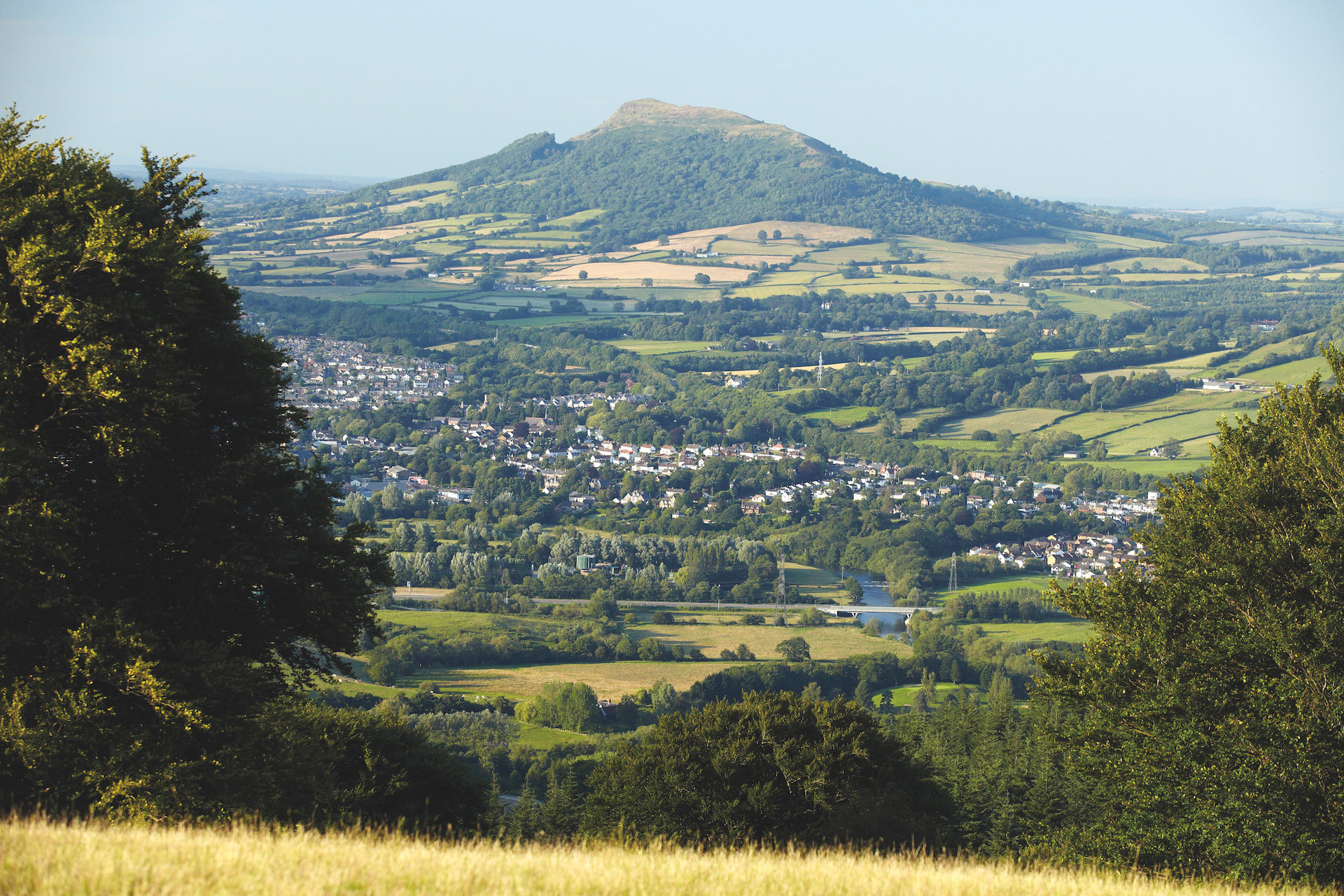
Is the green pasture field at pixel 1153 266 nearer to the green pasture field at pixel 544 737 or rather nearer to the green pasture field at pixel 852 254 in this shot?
the green pasture field at pixel 852 254

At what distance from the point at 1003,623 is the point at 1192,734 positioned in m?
40.6

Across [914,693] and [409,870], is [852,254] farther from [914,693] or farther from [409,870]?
[409,870]

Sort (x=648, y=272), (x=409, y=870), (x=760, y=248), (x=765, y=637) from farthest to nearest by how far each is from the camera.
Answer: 1. (x=760, y=248)
2. (x=648, y=272)
3. (x=765, y=637)
4. (x=409, y=870)

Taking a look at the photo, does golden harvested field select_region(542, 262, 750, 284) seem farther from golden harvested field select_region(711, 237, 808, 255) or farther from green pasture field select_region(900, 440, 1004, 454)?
green pasture field select_region(900, 440, 1004, 454)

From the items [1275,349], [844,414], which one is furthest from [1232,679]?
[1275,349]

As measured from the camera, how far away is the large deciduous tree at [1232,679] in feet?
41.5

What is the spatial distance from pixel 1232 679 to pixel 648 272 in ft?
528

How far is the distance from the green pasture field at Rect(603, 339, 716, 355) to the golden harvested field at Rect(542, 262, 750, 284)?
36.6 meters

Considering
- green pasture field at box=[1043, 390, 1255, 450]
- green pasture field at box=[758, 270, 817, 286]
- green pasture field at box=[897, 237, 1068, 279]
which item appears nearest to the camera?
green pasture field at box=[1043, 390, 1255, 450]

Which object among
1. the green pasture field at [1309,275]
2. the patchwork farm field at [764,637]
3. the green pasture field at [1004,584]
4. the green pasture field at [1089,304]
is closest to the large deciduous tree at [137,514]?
the patchwork farm field at [764,637]

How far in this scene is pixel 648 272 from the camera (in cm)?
17162

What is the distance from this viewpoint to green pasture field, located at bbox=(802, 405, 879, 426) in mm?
100250

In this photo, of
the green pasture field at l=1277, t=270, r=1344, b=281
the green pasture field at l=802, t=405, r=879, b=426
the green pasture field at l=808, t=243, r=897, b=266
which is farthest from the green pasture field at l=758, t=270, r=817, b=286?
the green pasture field at l=1277, t=270, r=1344, b=281

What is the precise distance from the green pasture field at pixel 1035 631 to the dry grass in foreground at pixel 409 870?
42.0m
